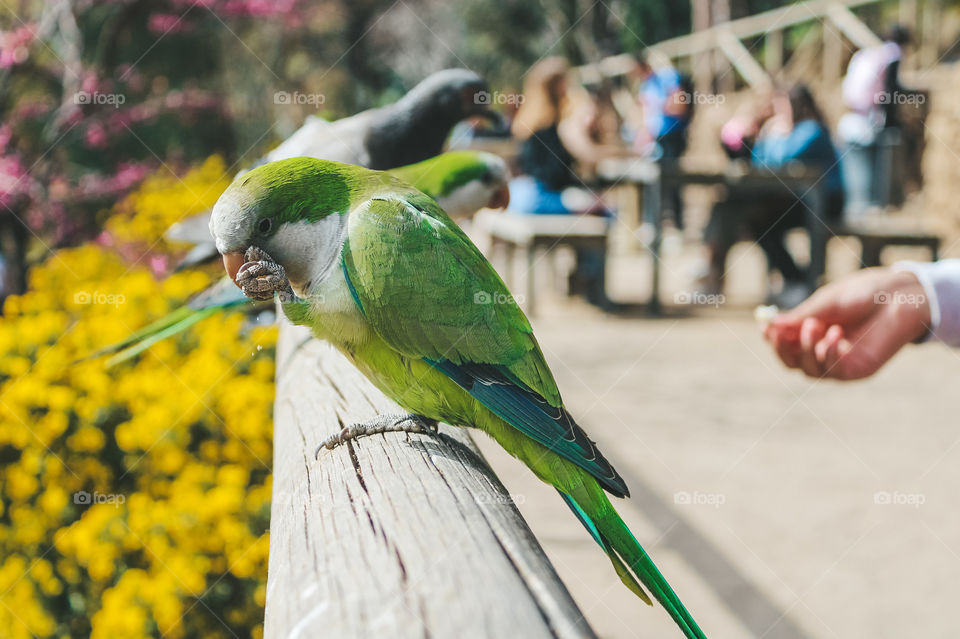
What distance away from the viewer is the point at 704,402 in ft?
16.2

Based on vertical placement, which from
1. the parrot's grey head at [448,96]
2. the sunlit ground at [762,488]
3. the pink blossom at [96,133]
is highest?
the pink blossom at [96,133]

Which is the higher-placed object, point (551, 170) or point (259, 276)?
point (259, 276)

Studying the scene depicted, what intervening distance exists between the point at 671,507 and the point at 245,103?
8.52m

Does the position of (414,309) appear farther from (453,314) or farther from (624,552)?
(624,552)

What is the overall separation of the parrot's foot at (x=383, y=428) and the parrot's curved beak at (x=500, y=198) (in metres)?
1.23

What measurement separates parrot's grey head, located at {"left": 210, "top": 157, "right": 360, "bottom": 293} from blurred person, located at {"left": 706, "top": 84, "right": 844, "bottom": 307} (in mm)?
5994

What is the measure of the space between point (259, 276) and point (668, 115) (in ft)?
25.9

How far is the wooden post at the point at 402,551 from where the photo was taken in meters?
0.78

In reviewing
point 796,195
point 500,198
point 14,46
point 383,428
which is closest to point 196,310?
point 383,428

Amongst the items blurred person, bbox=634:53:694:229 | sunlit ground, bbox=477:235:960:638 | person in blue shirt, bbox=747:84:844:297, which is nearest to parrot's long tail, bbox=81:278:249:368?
sunlit ground, bbox=477:235:960:638

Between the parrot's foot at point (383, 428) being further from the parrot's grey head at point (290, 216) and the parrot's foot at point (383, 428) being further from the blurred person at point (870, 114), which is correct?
the blurred person at point (870, 114)

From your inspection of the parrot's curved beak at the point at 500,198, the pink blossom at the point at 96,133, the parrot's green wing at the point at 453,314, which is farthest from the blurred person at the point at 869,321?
the pink blossom at the point at 96,133

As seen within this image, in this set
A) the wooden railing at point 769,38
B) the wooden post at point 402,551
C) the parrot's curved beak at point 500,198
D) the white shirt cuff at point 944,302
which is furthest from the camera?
the wooden railing at point 769,38

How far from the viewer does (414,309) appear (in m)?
1.32
